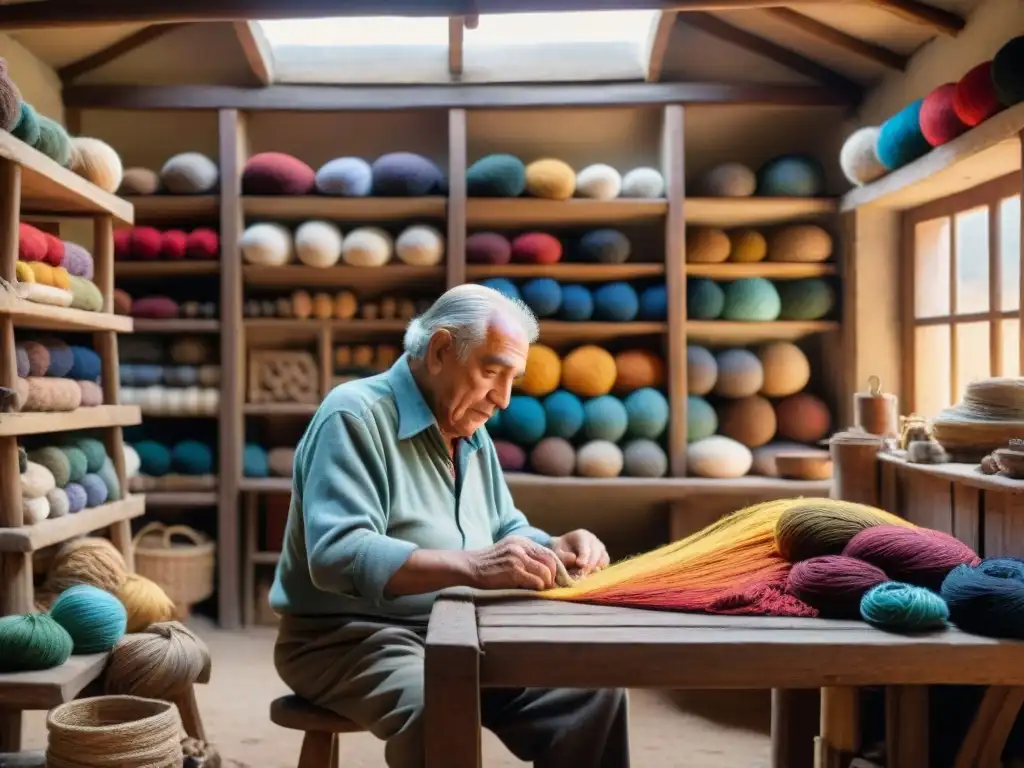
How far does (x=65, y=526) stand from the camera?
9.25 feet

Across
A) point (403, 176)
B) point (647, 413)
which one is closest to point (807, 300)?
point (647, 413)

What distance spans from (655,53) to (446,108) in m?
0.97

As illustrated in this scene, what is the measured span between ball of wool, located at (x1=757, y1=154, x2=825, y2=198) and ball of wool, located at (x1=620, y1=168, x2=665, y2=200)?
481mm

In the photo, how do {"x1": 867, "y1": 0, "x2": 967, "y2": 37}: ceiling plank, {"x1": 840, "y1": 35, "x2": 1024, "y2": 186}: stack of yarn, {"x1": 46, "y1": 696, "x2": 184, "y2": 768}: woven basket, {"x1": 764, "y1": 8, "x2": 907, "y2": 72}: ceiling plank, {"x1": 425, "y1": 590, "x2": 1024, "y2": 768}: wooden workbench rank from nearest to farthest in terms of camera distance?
{"x1": 425, "y1": 590, "x2": 1024, "y2": 768}: wooden workbench, {"x1": 46, "y1": 696, "x2": 184, "y2": 768}: woven basket, {"x1": 840, "y1": 35, "x2": 1024, "y2": 186}: stack of yarn, {"x1": 867, "y1": 0, "x2": 967, "y2": 37}: ceiling plank, {"x1": 764, "y1": 8, "x2": 907, "y2": 72}: ceiling plank

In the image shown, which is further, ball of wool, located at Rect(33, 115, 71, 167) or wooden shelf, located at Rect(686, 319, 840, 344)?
wooden shelf, located at Rect(686, 319, 840, 344)

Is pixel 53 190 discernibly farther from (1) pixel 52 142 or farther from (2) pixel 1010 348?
(2) pixel 1010 348

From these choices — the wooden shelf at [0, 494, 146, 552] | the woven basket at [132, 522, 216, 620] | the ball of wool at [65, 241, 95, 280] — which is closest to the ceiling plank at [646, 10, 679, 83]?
the ball of wool at [65, 241, 95, 280]

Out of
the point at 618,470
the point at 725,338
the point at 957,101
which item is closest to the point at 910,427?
the point at 957,101

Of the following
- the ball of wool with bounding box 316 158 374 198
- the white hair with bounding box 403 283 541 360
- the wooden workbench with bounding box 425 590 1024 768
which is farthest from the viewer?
the ball of wool with bounding box 316 158 374 198

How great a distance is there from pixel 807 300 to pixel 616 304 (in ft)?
2.86

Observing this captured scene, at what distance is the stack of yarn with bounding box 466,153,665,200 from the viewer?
4.29m

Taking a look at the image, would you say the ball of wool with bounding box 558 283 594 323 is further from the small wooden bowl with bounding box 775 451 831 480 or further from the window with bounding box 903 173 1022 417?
the window with bounding box 903 173 1022 417

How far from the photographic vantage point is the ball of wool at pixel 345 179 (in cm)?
433

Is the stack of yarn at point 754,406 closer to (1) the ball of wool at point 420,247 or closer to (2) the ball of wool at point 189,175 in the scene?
(1) the ball of wool at point 420,247
